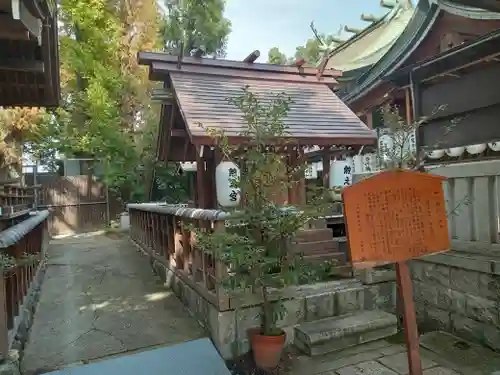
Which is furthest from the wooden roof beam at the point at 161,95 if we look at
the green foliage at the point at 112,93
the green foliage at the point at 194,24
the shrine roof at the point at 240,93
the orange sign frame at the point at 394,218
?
the green foliage at the point at 194,24

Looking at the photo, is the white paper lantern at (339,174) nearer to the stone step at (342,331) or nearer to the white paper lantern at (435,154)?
the white paper lantern at (435,154)

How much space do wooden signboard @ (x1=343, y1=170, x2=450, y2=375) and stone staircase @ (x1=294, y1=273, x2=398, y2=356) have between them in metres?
1.45

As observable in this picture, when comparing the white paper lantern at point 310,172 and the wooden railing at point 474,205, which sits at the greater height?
the white paper lantern at point 310,172

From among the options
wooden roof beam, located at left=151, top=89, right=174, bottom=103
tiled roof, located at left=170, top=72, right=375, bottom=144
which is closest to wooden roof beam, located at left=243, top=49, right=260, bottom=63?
tiled roof, located at left=170, top=72, right=375, bottom=144

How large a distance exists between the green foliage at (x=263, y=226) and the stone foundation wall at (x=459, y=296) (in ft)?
7.04

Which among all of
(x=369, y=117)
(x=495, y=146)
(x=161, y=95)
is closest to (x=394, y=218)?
(x=495, y=146)

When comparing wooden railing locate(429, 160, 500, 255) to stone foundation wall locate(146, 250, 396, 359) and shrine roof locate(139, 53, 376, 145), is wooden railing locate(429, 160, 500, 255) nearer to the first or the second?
stone foundation wall locate(146, 250, 396, 359)

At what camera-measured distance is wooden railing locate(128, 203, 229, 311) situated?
4375 millimetres

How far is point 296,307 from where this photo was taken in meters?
Answer: 4.86

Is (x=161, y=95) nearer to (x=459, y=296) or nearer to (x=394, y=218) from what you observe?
(x=394, y=218)

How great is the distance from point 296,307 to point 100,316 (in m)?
2.85

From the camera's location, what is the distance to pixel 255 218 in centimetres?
392

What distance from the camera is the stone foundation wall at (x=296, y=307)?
14.4ft

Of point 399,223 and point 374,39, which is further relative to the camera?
point 374,39
